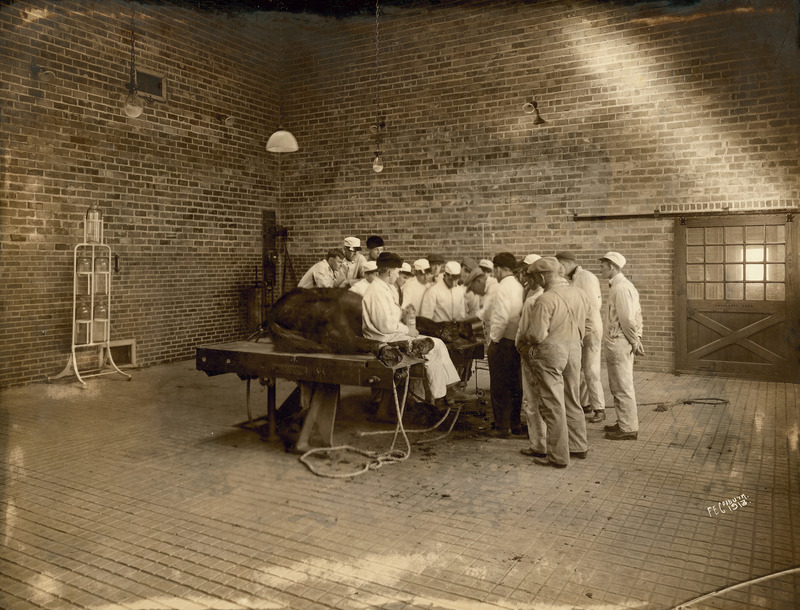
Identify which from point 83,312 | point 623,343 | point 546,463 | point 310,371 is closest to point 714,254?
point 623,343

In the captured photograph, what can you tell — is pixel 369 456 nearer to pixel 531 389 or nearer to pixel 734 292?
pixel 531 389

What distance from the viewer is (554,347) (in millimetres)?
5402

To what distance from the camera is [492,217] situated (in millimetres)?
11086

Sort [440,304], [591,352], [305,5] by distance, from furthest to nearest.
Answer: [305,5], [440,304], [591,352]

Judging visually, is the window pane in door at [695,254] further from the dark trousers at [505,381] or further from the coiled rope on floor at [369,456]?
the coiled rope on floor at [369,456]

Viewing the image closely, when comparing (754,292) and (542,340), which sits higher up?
(754,292)

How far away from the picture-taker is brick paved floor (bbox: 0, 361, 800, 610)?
3.37m

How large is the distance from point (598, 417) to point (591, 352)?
29.0 inches

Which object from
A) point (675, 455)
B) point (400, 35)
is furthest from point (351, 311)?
point (400, 35)

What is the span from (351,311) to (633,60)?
6732 millimetres

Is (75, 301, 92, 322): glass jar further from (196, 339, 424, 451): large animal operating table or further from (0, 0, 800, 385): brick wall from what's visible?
(196, 339, 424, 451): large animal operating table

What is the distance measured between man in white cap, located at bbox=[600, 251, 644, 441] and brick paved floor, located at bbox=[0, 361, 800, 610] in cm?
26

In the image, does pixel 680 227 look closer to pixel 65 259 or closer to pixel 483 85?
pixel 483 85

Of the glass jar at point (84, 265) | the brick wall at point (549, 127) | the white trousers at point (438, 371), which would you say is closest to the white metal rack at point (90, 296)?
the glass jar at point (84, 265)
